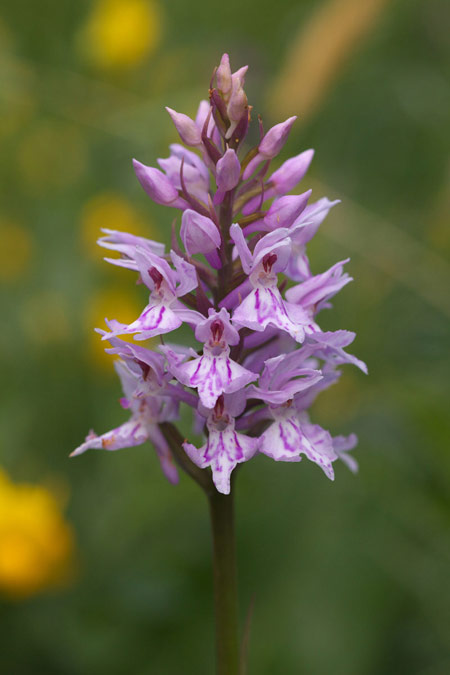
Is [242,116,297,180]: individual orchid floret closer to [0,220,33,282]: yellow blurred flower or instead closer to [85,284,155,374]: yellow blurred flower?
[85,284,155,374]: yellow blurred flower

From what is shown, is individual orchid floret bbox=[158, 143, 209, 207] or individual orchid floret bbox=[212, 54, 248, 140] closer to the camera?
individual orchid floret bbox=[212, 54, 248, 140]

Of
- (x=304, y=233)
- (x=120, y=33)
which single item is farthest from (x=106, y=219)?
(x=304, y=233)

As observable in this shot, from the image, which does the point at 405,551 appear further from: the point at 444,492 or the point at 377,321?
the point at 377,321

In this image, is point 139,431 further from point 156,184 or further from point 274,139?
point 274,139

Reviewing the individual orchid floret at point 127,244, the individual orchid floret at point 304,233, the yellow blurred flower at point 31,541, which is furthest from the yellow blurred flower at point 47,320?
the individual orchid floret at point 304,233

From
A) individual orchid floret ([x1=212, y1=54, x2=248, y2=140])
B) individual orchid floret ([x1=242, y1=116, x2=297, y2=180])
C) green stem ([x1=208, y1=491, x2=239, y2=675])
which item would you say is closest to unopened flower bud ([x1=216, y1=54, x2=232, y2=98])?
individual orchid floret ([x1=212, y1=54, x2=248, y2=140])

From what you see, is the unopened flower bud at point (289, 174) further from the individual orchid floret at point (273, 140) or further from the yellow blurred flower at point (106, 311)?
the yellow blurred flower at point (106, 311)
